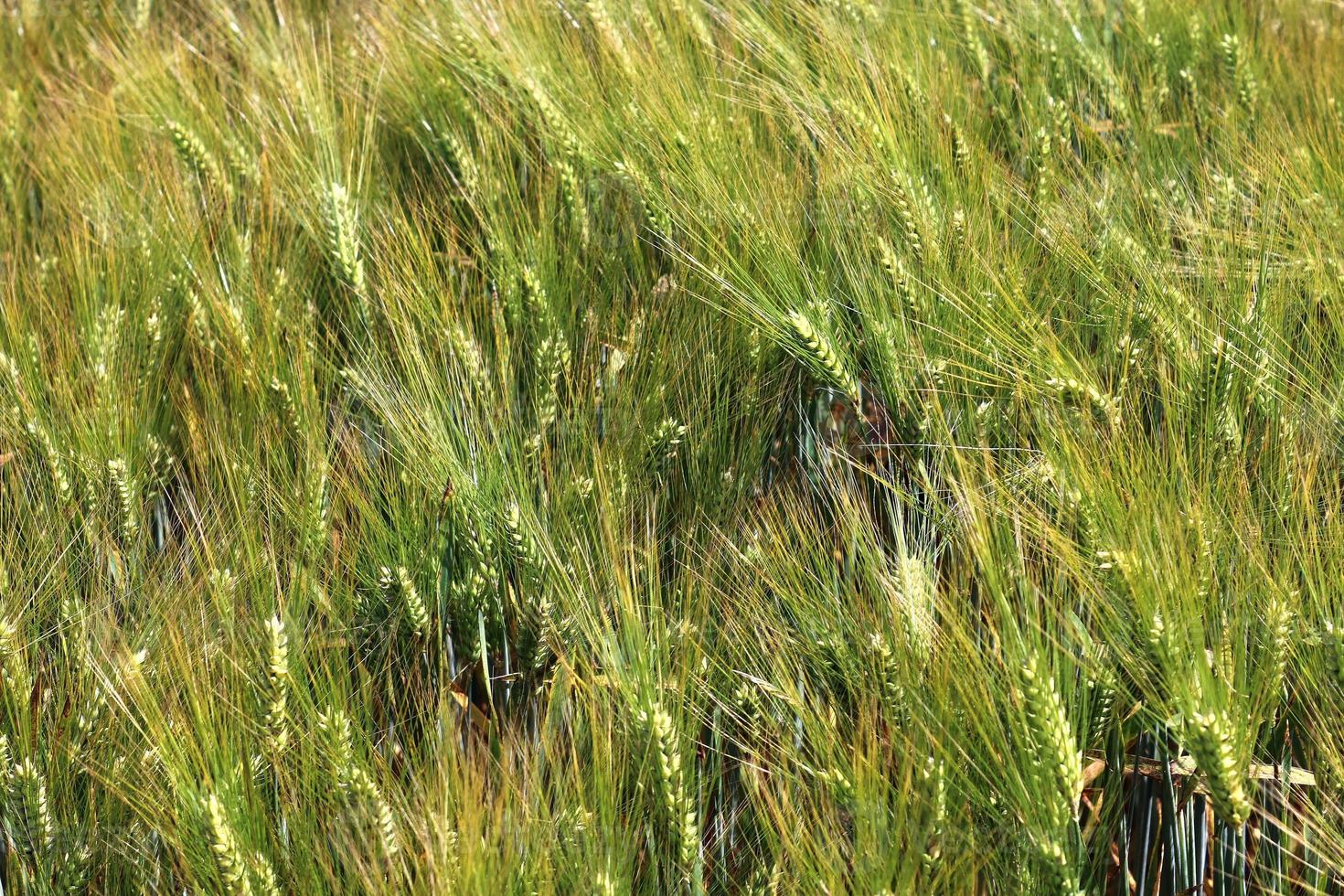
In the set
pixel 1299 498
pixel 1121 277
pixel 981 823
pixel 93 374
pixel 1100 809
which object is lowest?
pixel 1100 809

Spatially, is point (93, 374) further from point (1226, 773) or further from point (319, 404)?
point (1226, 773)

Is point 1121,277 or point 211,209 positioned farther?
point 211,209

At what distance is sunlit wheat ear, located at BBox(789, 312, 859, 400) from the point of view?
131 cm

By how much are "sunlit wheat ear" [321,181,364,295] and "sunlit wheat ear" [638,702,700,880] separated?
29.3 inches

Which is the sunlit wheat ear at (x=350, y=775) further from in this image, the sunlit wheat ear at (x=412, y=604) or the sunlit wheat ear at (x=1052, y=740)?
the sunlit wheat ear at (x=1052, y=740)

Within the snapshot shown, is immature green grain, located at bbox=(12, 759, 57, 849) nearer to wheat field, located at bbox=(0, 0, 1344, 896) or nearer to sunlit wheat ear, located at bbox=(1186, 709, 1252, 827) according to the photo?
wheat field, located at bbox=(0, 0, 1344, 896)

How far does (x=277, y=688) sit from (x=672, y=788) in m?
0.33

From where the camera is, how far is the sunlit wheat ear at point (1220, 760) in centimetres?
92

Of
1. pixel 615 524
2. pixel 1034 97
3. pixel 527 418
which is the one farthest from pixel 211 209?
pixel 1034 97

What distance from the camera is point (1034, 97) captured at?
1.75m

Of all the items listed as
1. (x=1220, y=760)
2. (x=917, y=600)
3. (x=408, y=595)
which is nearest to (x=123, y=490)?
(x=408, y=595)

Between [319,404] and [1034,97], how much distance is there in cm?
102

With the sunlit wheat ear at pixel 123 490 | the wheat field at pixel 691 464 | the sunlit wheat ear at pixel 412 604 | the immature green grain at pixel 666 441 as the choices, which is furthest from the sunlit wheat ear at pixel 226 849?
the immature green grain at pixel 666 441

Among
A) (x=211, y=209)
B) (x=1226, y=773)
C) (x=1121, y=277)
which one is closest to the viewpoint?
(x=1226, y=773)
